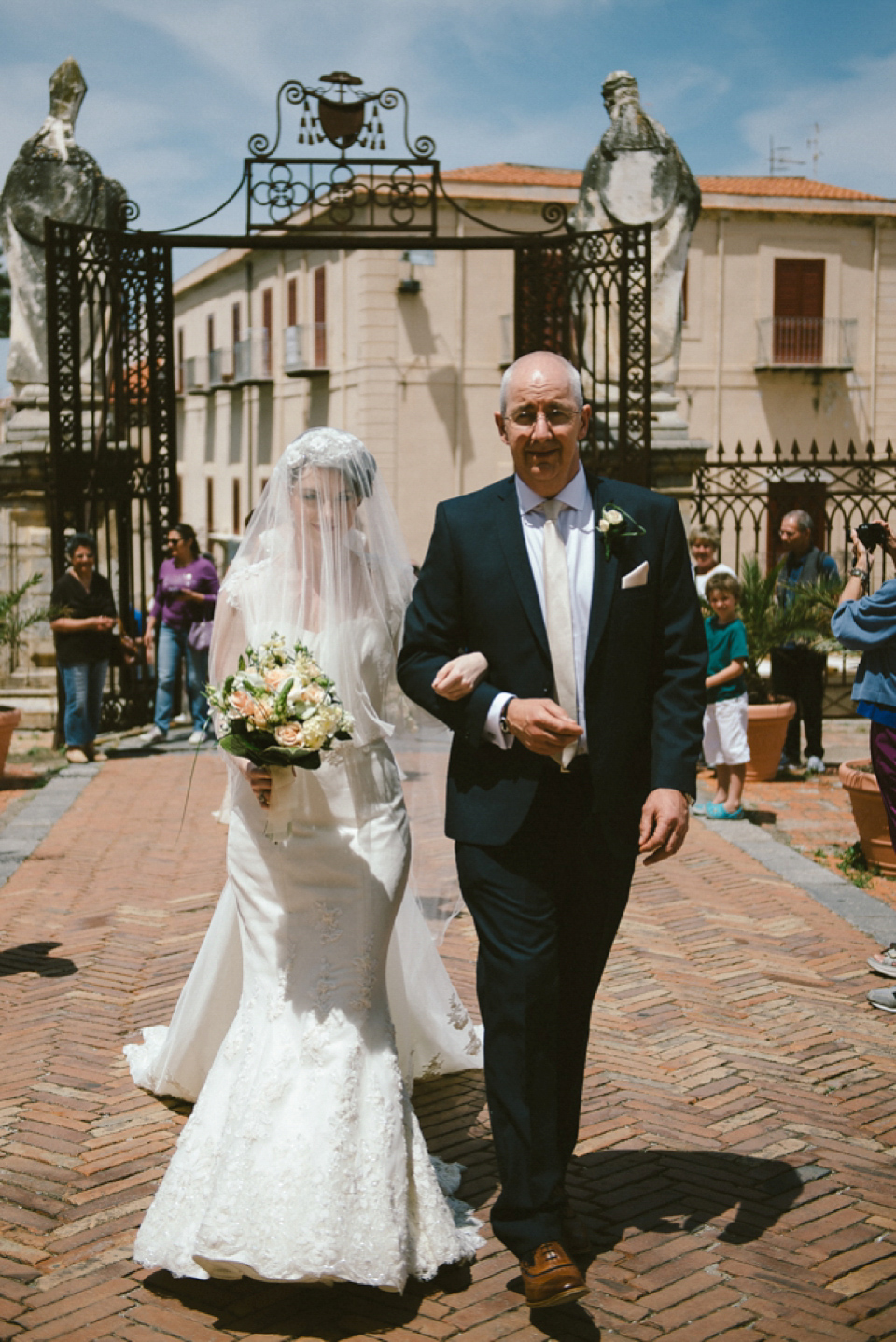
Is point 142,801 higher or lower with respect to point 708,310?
lower

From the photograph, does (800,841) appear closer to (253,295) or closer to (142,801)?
(142,801)

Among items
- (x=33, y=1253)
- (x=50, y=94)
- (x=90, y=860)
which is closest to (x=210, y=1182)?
(x=33, y=1253)

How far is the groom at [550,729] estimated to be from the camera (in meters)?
3.34

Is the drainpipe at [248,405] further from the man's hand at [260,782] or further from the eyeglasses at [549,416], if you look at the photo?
the eyeglasses at [549,416]

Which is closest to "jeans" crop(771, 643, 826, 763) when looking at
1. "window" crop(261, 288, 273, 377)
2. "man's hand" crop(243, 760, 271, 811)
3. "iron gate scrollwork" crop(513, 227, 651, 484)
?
"iron gate scrollwork" crop(513, 227, 651, 484)

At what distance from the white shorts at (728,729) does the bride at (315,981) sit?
4936 mm

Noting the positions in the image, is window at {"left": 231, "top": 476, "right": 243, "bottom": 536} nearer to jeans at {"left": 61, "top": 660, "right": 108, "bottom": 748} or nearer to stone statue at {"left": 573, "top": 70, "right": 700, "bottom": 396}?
stone statue at {"left": 573, "top": 70, "right": 700, "bottom": 396}

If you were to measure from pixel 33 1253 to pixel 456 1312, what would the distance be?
1.12m

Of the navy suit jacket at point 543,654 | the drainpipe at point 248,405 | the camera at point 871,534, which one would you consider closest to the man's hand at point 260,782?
the navy suit jacket at point 543,654

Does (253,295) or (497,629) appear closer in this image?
(497,629)

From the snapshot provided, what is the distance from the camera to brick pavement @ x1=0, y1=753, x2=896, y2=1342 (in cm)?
332

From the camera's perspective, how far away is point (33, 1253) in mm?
3615

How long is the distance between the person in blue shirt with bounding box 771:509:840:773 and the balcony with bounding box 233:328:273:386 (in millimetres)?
25092

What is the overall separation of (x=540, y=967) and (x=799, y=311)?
30.0 meters
